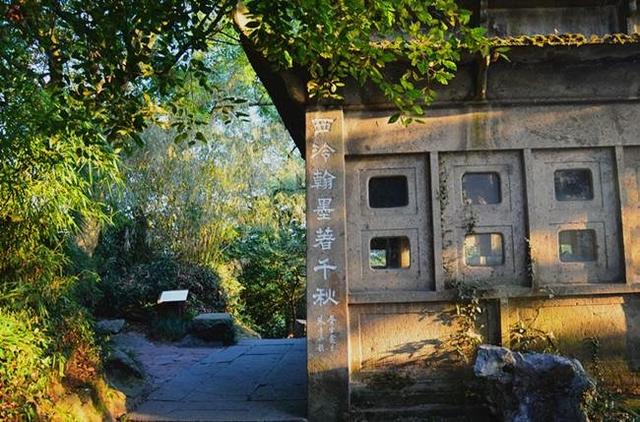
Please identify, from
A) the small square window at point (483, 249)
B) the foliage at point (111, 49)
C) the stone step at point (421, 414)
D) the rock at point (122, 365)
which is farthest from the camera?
the rock at point (122, 365)

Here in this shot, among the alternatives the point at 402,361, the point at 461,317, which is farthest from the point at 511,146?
the point at 402,361

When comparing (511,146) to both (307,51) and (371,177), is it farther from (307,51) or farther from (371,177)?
(307,51)

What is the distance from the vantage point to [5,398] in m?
4.06

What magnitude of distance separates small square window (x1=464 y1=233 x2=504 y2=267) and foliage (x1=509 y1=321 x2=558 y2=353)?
2.07ft

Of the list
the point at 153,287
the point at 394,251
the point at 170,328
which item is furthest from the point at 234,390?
the point at 153,287

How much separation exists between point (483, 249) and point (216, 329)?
5850 millimetres

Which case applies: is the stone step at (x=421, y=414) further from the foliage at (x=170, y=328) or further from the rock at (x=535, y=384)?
the foliage at (x=170, y=328)

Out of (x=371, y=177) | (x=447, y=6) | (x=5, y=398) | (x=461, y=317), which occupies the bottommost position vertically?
(x=5, y=398)

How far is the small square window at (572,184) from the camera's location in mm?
5582

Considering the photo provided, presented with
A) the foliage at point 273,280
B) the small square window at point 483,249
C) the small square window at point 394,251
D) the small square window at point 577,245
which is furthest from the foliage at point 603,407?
the foliage at point 273,280

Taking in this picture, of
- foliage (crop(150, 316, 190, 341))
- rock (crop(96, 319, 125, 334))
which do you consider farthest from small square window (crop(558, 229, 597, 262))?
rock (crop(96, 319, 125, 334))

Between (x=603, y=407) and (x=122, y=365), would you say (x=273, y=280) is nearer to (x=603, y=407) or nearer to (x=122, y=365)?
(x=122, y=365)

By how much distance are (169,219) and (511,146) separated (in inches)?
380

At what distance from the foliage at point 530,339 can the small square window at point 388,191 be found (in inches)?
61.1
